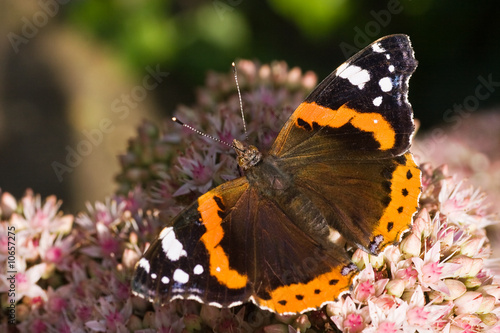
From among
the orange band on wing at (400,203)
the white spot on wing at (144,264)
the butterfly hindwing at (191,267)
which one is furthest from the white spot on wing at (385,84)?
the white spot on wing at (144,264)

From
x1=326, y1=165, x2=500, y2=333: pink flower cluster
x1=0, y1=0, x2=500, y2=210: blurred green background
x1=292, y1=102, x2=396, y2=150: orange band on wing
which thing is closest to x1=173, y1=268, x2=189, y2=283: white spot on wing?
x1=326, y1=165, x2=500, y2=333: pink flower cluster

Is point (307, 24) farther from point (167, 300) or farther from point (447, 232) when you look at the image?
point (167, 300)

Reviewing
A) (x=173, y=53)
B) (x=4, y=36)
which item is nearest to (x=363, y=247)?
(x=173, y=53)

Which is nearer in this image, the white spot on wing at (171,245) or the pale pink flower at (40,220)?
the white spot on wing at (171,245)

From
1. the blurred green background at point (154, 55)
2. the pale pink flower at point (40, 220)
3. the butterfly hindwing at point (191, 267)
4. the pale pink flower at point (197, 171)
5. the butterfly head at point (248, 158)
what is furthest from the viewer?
the blurred green background at point (154, 55)

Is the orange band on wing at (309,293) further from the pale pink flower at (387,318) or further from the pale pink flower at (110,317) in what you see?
the pale pink flower at (110,317)

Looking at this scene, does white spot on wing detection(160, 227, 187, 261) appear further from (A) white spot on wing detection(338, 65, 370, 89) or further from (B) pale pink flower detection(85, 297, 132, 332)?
(A) white spot on wing detection(338, 65, 370, 89)

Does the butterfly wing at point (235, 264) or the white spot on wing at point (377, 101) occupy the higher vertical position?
the white spot on wing at point (377, 101)
